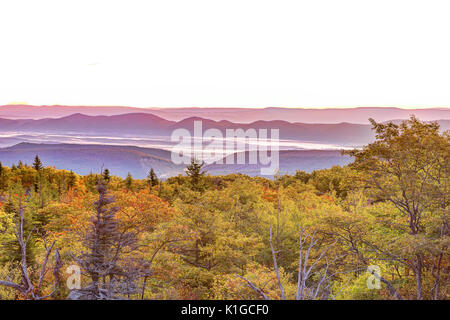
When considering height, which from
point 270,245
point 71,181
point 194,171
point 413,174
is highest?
point 413,174

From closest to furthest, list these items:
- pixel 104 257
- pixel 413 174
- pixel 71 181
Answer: pixel 104 257 → pixel 413 174 → pixel 71 181

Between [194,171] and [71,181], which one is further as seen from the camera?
[71,181]

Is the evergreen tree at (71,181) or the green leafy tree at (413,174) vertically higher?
the green leafy tree at (413,174)

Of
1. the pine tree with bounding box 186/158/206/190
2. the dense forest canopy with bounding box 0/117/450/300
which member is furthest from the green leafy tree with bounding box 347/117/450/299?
the pine tree with bounding box 186/158/206/190

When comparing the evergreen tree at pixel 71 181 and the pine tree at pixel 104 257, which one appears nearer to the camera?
the pine tree at pixel 104 257

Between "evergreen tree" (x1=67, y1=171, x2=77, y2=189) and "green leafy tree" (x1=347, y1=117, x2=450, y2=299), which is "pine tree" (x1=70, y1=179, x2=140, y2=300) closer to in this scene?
"green leafy tree" (x1=347, y1=117, x2=450, y2=299)

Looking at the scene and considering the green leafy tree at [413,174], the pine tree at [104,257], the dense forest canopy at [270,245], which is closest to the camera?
the pine tree at [104,257]

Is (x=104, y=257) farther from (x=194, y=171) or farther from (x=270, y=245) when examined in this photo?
(x=194, y=171)

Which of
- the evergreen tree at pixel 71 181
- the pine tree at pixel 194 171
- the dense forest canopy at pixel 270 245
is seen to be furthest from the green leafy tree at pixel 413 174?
the evergreen tree at pixel 71 181

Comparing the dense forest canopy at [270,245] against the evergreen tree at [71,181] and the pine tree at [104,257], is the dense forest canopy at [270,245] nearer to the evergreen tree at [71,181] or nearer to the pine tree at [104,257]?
the pine tree at [104,257]

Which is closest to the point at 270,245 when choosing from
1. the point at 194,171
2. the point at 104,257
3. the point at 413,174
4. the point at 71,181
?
the point at 413,174

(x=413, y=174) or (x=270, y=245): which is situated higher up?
(x=413, y=174)

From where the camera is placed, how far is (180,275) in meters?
20.0

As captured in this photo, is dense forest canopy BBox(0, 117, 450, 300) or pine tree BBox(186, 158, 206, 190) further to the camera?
pine tree BBox(186, 158, 206, 190)
